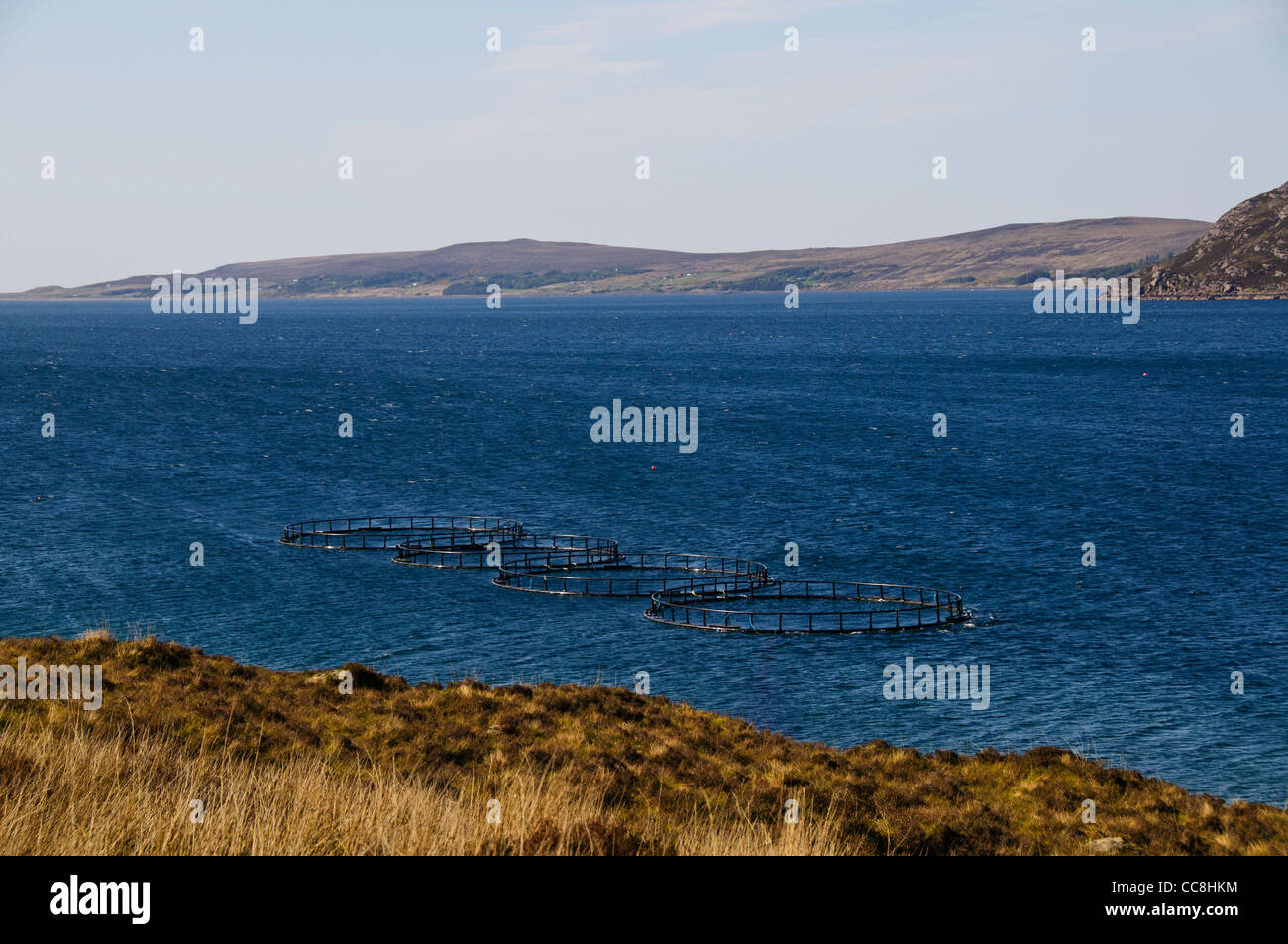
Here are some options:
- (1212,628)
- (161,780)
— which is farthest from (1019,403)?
(161,780)

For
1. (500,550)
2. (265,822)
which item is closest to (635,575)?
(500,550)

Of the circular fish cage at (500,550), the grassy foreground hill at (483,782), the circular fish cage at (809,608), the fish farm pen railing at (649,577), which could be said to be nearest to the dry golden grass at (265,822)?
the grassy foreground hill at (483,782)

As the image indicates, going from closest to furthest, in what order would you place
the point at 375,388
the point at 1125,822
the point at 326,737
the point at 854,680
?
the point at 1125,822
the point at 326,737
the point at 854,680
the point at 375,388

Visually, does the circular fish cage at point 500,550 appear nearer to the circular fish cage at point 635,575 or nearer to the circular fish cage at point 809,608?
the circular fish cage at point 635,575

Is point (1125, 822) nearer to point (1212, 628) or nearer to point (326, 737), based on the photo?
point (326, 737)

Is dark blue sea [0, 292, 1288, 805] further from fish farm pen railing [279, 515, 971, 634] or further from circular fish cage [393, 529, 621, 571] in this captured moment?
circular fish cage [393, 529, 621, 571]

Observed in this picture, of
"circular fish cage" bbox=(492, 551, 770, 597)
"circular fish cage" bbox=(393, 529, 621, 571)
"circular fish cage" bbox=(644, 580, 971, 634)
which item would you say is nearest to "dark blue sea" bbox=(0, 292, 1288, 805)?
"circular fish cage" bbox=(644, 580, 971, 634)
